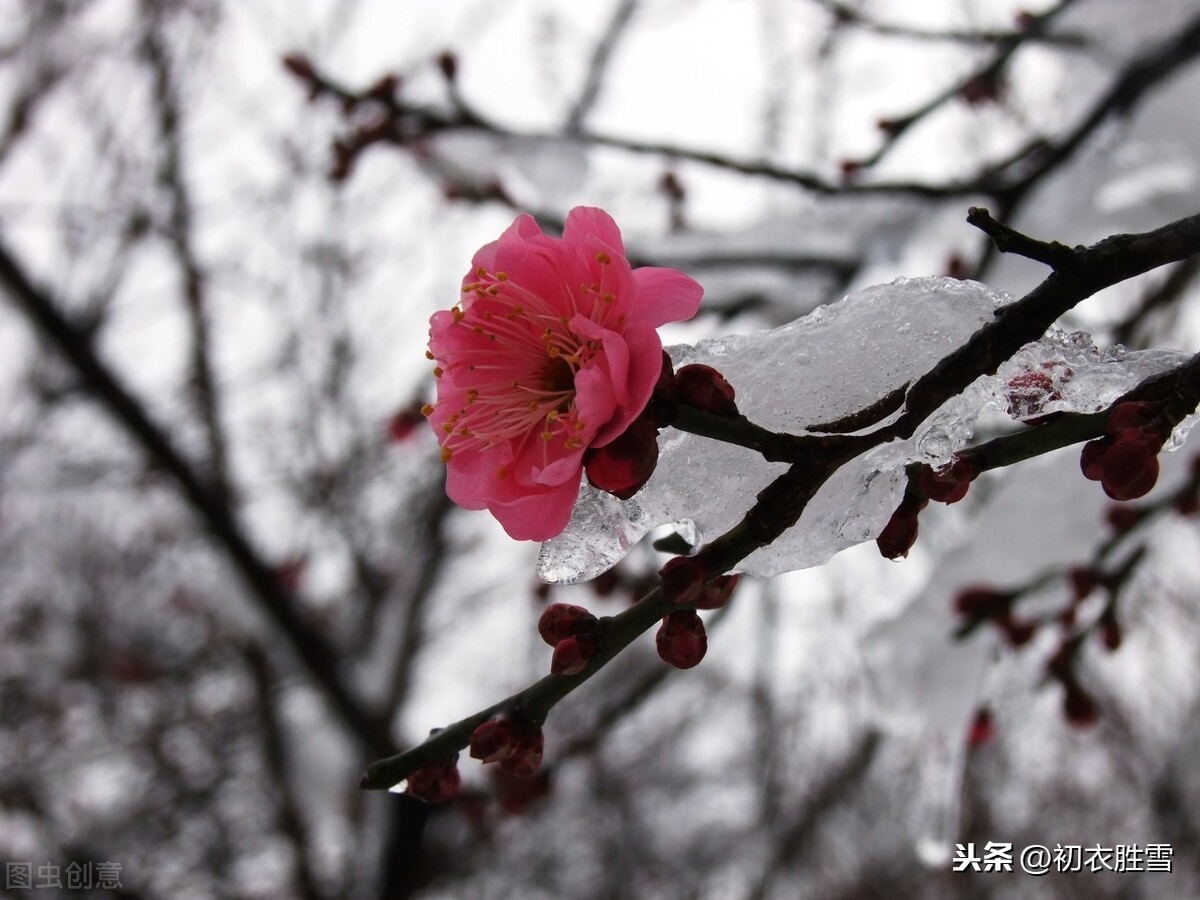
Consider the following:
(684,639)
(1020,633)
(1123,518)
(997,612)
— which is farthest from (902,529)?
(1020,633)

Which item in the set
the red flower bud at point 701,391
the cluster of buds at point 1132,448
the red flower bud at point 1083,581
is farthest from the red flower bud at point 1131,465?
the red flower bud at point 1083,581

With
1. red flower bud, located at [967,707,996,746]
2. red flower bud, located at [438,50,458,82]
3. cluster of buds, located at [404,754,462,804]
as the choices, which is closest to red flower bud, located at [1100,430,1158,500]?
cluster of buds, located at [404,754,462,804]

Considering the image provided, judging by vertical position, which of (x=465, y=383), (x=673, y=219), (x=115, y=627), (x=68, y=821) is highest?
(x=115, y=627)

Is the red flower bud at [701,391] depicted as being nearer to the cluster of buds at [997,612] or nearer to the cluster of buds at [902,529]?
the cluster of buds at [902,529]

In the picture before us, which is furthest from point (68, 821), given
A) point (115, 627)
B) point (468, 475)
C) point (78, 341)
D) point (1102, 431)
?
point (1102, 431)

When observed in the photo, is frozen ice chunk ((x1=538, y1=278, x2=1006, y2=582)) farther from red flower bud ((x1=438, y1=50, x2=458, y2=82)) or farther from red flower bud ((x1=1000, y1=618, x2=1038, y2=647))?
red flower bud ((x1=438, y1=50, x2=458, y2=82))

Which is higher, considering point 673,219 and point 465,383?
point 673,219

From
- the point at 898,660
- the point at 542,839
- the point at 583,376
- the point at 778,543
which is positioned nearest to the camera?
the point at 583,376

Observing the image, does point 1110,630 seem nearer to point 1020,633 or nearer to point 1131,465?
point 1020,633

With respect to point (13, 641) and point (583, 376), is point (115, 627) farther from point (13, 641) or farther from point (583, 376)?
point (583, 376)
